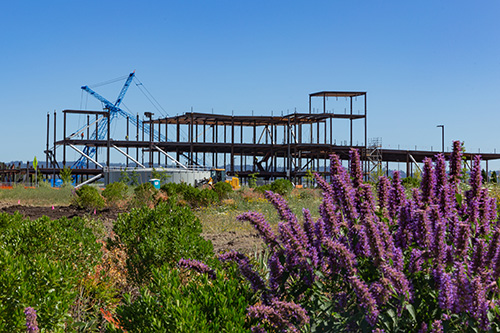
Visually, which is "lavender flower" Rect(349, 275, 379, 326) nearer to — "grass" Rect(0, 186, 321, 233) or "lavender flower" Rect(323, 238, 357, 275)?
"lavender flower" Rect(323, 238, 357, 275)

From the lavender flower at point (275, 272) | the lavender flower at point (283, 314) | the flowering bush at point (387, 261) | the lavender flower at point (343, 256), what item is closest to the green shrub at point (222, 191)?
the flowering bush at point (387, 261)

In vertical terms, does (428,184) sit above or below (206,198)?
above

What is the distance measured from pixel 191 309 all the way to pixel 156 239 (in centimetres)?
314

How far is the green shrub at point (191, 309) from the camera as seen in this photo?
8.95 ft

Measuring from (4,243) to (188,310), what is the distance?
3.65 m

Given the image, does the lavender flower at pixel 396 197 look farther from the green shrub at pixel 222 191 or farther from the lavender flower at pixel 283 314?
the green shrub at pixel 222 191

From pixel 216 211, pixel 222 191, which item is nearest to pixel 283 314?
pixel 216 211

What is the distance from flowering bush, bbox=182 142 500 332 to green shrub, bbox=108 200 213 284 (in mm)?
2495

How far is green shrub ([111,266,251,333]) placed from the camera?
107 inches

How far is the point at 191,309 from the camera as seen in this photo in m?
2.75

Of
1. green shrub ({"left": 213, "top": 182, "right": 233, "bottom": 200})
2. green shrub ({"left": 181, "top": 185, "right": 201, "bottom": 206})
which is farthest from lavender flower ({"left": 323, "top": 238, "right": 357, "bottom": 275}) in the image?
green shrub ({"left": 213, "top": 182, "right": 233, "bottom": 200})

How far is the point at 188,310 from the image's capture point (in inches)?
108

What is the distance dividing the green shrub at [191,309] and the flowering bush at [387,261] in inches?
5.3

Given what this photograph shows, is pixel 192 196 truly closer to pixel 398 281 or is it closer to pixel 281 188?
pixel 281 188
